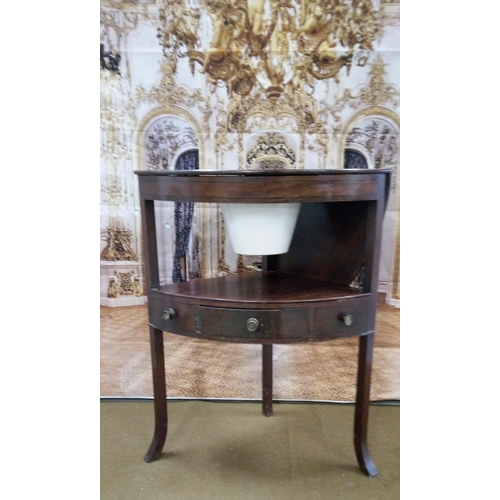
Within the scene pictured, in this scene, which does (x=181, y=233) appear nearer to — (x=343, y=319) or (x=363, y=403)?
(x=343, y=319)

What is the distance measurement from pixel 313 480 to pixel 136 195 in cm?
97

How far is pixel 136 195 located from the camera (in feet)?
4.19

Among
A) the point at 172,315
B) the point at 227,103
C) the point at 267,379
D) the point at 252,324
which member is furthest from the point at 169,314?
the point at 227,103

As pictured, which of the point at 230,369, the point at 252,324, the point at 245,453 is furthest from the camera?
the point at 230,369

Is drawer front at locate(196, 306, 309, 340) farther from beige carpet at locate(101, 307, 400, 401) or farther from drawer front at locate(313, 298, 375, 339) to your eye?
beige carpet at locate(101, 307, 400, 401)

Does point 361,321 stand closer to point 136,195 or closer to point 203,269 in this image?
point 203,269

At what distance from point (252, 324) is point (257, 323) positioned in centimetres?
1

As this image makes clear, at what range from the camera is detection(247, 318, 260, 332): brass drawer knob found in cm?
88

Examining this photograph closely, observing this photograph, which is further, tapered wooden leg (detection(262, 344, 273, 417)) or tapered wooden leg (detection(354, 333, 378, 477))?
tapered wooden leg (detection(262, 344, 273, 417))

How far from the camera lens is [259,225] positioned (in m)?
0.95

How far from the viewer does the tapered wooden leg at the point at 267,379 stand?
1296mm

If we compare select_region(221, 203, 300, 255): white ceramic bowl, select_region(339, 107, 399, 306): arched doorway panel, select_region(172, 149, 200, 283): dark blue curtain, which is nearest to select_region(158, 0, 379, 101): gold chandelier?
select_region(339, 107, 399, 306): arched doorway panel

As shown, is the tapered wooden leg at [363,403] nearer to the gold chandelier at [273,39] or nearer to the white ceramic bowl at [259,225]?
the white ceramic bowl at [259,225]

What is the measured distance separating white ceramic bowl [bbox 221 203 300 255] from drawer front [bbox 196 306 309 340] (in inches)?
6.5
